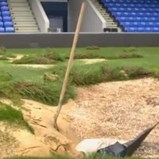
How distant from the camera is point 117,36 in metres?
22.5

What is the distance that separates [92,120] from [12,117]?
228 cm

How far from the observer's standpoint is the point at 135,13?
3244 centimetres

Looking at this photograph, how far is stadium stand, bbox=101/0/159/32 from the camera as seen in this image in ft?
98.9

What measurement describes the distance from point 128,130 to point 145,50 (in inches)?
477

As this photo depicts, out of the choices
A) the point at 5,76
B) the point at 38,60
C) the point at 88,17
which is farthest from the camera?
the point at 88,17

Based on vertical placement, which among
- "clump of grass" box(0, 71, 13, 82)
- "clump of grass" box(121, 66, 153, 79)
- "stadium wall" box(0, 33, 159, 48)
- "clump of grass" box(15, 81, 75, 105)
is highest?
"clump of grass" box(15, 81, 75, 105)

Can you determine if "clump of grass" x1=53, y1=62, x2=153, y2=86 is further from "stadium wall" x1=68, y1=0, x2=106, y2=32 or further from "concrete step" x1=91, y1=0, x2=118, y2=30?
"concrete step" x1=91, y1=0, x2=118, y2=30

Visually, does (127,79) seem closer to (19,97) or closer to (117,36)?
(19,97)

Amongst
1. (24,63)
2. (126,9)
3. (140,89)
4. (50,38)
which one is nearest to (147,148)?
(140,89)

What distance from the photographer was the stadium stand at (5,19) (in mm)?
26906

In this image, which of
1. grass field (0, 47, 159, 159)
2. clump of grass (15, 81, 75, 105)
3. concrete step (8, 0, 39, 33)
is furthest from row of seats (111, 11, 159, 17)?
clump of grass (15, 81, 75, 105)

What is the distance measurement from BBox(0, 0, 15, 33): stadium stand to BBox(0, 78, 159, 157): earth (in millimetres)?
14891

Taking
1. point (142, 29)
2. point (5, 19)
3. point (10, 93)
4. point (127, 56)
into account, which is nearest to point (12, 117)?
point (10, 93)

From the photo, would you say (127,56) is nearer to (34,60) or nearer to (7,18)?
→ (34,60)
